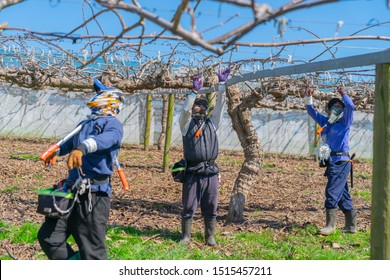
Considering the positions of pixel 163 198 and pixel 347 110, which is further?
pixel 163 198

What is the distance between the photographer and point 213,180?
5.18 metres

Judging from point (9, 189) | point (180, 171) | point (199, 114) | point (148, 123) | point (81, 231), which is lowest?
point (9, 189)

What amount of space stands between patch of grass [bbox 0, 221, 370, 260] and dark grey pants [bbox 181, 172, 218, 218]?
34cm

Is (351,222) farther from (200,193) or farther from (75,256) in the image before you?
(75,256)

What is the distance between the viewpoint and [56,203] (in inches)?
141

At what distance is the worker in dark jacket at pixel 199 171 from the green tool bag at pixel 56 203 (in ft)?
5.53

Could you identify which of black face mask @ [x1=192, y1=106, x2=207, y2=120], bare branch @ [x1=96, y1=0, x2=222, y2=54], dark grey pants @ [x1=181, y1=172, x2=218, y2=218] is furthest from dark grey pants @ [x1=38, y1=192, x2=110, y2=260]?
bare branch @ [x1=96, y1=0, x2=222, y2=54]

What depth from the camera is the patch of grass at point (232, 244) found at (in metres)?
4.71

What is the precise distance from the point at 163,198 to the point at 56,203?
4053 millimetres

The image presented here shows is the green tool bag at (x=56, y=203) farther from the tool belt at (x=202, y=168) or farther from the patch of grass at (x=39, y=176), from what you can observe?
the patch of grass at (x=39, y=176)

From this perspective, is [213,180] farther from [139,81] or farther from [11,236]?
[139,81]

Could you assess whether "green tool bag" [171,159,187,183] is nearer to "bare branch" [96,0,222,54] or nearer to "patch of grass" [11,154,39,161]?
"bare branch" [96,0,222,54]

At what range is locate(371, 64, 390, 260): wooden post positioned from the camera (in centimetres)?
306

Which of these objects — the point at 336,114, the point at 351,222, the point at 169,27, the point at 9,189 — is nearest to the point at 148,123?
the point at 9,189
